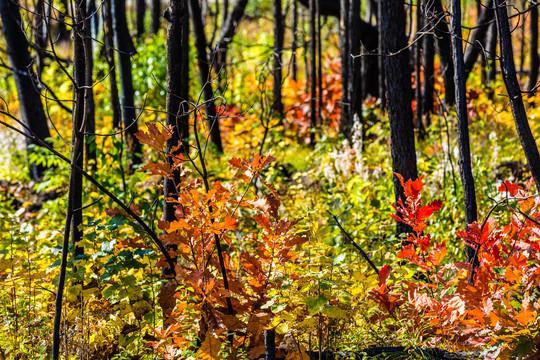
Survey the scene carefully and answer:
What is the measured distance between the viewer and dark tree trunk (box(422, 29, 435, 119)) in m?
6.62

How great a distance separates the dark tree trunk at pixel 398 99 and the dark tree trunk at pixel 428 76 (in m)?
3.20

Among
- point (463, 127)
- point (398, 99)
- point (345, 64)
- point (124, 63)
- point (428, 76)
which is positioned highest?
point (345, 64)

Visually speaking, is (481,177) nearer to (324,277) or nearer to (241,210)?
(241,210)

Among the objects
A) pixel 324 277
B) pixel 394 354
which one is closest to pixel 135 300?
pixel 324 277

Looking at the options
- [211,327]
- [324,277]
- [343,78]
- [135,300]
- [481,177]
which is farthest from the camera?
[343,78]

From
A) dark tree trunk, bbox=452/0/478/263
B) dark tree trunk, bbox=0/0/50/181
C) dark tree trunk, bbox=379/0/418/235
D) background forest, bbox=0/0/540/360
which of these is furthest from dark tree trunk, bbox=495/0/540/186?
dark tree trunk, bbox=0/0/50/181

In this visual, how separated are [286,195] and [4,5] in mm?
4227

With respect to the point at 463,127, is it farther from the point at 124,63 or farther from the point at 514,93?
the point at 124,63

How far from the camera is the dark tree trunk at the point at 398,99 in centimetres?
340

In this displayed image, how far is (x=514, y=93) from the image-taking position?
2281 millimetres

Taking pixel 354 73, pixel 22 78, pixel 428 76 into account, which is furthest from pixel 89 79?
pixel 428 76

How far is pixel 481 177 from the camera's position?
420cm

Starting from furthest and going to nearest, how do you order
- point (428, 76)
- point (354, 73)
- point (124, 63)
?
point (428, 76)
point (354, 73)
point (124, 63)

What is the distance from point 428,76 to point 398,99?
3484 mm
